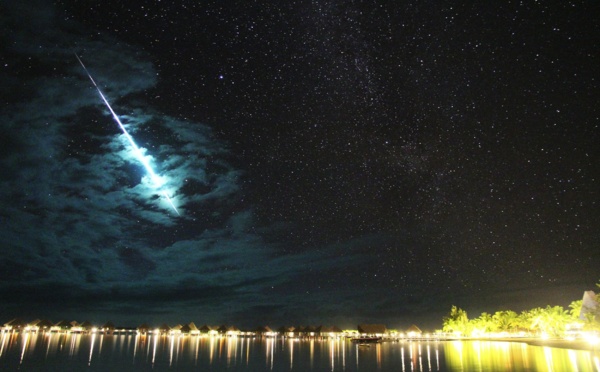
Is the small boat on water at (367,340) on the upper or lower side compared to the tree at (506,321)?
lower

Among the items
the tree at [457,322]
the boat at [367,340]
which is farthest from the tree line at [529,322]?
the boat at [367,340]

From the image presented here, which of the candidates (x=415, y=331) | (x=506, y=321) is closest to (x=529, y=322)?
(x=506, y=321)

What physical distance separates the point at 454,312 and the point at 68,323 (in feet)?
437

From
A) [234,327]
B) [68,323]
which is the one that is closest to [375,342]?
[234,327]

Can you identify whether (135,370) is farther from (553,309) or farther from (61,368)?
(553,309)

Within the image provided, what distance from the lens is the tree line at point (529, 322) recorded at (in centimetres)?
8281

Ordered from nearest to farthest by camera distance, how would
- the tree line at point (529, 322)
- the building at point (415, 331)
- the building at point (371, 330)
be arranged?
the tree line at point (529, 322) < the building at point (371, 330) < the building at point (415, 331)

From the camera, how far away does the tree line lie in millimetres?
82812

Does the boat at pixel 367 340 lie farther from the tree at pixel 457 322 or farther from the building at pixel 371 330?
the tree at pixel 457 322

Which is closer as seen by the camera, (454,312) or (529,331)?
(529,331)

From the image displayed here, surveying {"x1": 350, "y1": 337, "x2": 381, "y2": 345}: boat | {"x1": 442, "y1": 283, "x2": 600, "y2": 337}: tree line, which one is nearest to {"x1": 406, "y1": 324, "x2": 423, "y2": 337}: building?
{"x1": 442, "y1": 283, "x2": 600, "y2": 337}: tree line

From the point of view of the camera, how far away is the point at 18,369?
26.6 metres

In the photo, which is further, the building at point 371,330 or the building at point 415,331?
the building at point 415,331

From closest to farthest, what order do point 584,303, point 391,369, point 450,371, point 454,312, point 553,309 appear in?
point 450,371
point 391,369
point 553,309
point 584,303
point 454,312
